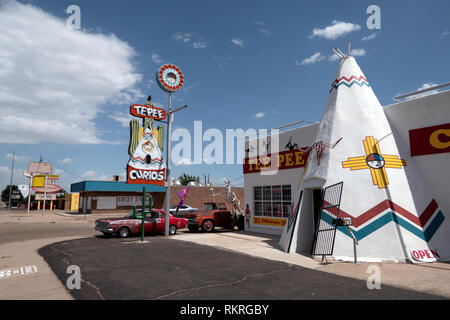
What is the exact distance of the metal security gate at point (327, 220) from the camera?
9555mm

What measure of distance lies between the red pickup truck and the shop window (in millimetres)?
1922

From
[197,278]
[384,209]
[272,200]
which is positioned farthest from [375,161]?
[272,200]

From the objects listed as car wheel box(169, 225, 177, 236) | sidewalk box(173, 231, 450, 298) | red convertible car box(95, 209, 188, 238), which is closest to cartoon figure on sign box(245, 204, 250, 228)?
red convertible car box(95, 209, 188, 238)

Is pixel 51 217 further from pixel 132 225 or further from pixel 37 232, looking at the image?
pixel 132 225

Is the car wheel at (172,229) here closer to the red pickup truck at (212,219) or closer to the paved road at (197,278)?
the red pickup truck at (212,219)

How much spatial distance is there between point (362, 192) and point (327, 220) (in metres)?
1.47

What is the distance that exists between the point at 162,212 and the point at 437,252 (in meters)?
12.9

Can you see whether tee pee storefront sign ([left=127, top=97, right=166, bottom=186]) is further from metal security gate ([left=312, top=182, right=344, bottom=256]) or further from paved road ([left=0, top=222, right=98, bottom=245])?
metal security gate ([left=312, top=182, right=344, bottom=256])

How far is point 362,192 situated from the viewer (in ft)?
32.1

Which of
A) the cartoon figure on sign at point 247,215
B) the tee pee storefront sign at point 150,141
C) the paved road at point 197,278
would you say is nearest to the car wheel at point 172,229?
the tee pee storefront sign at point 150,141

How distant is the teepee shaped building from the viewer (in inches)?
362

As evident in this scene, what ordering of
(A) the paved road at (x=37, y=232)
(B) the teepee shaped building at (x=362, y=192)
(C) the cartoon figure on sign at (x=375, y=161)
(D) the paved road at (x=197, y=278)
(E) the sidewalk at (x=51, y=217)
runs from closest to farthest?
(D) the paved road at (x=197, y=278) < (B) the teepee shaped building at (x=362, y=192) < (C) the cartoon figure on sign at (x=375, y=161) < (A) the paved road at (x=37, y=232) < (E) the sidewalk at (x=51, y=217)
